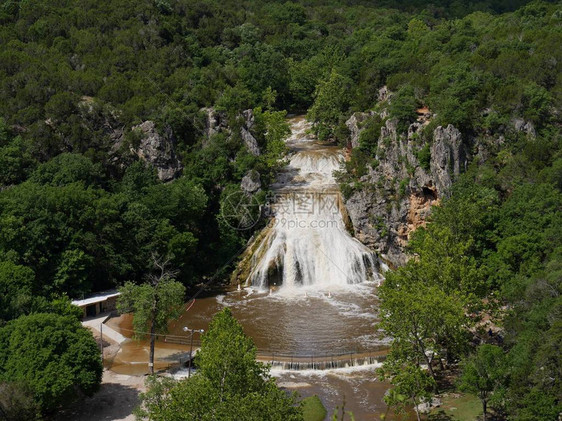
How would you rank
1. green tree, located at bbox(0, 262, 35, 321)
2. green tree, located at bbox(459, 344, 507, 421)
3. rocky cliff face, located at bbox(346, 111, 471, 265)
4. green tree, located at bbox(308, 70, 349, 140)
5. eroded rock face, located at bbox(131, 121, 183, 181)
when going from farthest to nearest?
green tree, located at bbox(308, 70, 349, 140)
eroded rock face, located at bbox(131, 121, 183, 181)
rocky cliff face, located at bbox(346, 111, 471, 265)
green tree, located at bbox(0, 262, 35, 321)
green tree, located at bbox(459, 344, 507, 421)

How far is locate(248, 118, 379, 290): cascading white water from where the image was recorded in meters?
61.0

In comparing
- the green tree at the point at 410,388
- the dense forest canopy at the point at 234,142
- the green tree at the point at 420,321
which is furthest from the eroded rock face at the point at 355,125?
the green tree at the point at 410,388

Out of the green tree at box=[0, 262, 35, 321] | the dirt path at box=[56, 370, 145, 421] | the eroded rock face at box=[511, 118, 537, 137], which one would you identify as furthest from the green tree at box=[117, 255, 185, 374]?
the eroded rock face at box=[511, 118, 537, 137]

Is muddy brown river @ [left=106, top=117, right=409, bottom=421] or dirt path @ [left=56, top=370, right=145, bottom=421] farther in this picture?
muddy brown river @ [left=106, top=117, right=409, bottom=421]

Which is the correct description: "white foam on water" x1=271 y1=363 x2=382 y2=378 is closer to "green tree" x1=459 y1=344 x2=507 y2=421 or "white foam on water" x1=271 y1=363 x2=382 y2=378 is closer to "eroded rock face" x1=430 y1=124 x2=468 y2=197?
"green tree" x1=459 y1=344 x2=507 y2=421

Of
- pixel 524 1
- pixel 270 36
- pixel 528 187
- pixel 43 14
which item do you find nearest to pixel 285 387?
pixel 528 187

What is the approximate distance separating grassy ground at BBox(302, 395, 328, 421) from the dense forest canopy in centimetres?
545

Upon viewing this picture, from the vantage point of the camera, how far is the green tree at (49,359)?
118 ft

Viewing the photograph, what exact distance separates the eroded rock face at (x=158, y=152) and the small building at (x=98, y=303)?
16.7 meters

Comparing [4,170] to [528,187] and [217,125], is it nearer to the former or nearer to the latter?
[217,125]

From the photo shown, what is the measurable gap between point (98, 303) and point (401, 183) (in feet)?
98.0

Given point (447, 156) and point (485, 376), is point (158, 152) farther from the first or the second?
point (485, 376)

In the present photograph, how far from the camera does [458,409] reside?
126ft

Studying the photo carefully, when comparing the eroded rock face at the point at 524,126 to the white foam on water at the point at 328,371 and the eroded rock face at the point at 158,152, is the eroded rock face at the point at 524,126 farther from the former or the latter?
the eroded rock face at the point at 158,152
